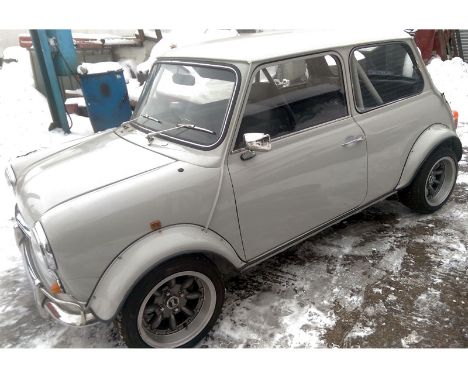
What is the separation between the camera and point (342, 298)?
293cm

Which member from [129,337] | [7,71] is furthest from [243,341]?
[7,71]

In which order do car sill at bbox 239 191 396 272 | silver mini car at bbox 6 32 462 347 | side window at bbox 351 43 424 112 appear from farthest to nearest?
1. side window at bbox 351 43 424 112
2. car sill at bbox 239 191 396 272
3. silver mini car at bbox 6 32 462 347

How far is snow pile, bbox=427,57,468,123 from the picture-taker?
26.5 feet

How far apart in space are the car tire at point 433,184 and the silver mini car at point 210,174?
18 centimetres

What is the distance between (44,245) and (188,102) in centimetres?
141

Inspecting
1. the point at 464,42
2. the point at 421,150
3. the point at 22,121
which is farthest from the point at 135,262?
the point at 464,42

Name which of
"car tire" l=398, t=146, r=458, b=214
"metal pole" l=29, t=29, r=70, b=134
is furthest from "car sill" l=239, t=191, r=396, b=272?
"metal pole" l=29, t=29, r=70, b=134

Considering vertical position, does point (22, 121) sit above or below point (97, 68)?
below

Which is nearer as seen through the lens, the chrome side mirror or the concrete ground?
the chrome side mirror

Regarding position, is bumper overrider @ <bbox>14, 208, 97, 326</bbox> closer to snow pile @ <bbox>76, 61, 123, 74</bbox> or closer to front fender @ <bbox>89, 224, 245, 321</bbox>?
front fender @ <bbox>89, 224, 245, 321</bbox>

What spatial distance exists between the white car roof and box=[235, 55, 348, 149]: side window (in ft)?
0.32

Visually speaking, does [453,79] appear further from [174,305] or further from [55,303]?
[55,303]

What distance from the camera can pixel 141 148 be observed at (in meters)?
2.72

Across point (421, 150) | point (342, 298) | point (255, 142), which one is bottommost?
point (342, 298)
